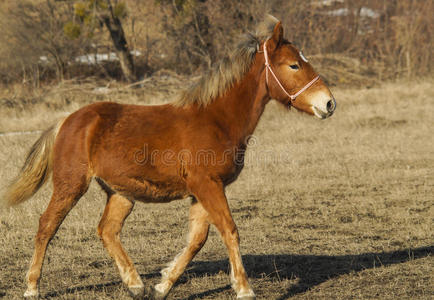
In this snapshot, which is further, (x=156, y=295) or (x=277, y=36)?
(x=277, y=36)

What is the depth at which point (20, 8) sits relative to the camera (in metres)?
21.9

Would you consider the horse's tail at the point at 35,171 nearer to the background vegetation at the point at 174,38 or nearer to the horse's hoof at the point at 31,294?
the horse's hoof at the point at 31,294

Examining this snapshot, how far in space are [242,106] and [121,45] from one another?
17269 mm

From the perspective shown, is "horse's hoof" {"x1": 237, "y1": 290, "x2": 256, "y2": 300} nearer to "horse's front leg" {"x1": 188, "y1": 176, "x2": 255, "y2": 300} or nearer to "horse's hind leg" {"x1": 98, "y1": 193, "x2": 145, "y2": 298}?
"horse's front leg" {"x1": 188, "y1": 176, "x2": 255, "y2": 300}

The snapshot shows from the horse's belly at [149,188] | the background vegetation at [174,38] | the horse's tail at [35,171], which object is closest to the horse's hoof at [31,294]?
the horse's tail at [35,171]

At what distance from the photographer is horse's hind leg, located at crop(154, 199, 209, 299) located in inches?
181

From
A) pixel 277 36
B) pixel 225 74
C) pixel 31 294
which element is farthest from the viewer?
pixel 225 74

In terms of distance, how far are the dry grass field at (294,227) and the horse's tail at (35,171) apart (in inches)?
32.5

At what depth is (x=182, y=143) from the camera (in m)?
4.60

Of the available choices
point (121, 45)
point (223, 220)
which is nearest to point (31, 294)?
point (223, 220)

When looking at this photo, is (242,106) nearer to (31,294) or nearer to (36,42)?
(31,294)

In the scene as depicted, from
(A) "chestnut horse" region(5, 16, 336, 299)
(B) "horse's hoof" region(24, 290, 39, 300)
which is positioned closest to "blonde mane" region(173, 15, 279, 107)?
(A) "chestnut horse" region(5, 16, 336, 299)

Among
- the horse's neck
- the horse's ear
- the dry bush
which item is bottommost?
the dry bush

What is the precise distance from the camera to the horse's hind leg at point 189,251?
4590mm
